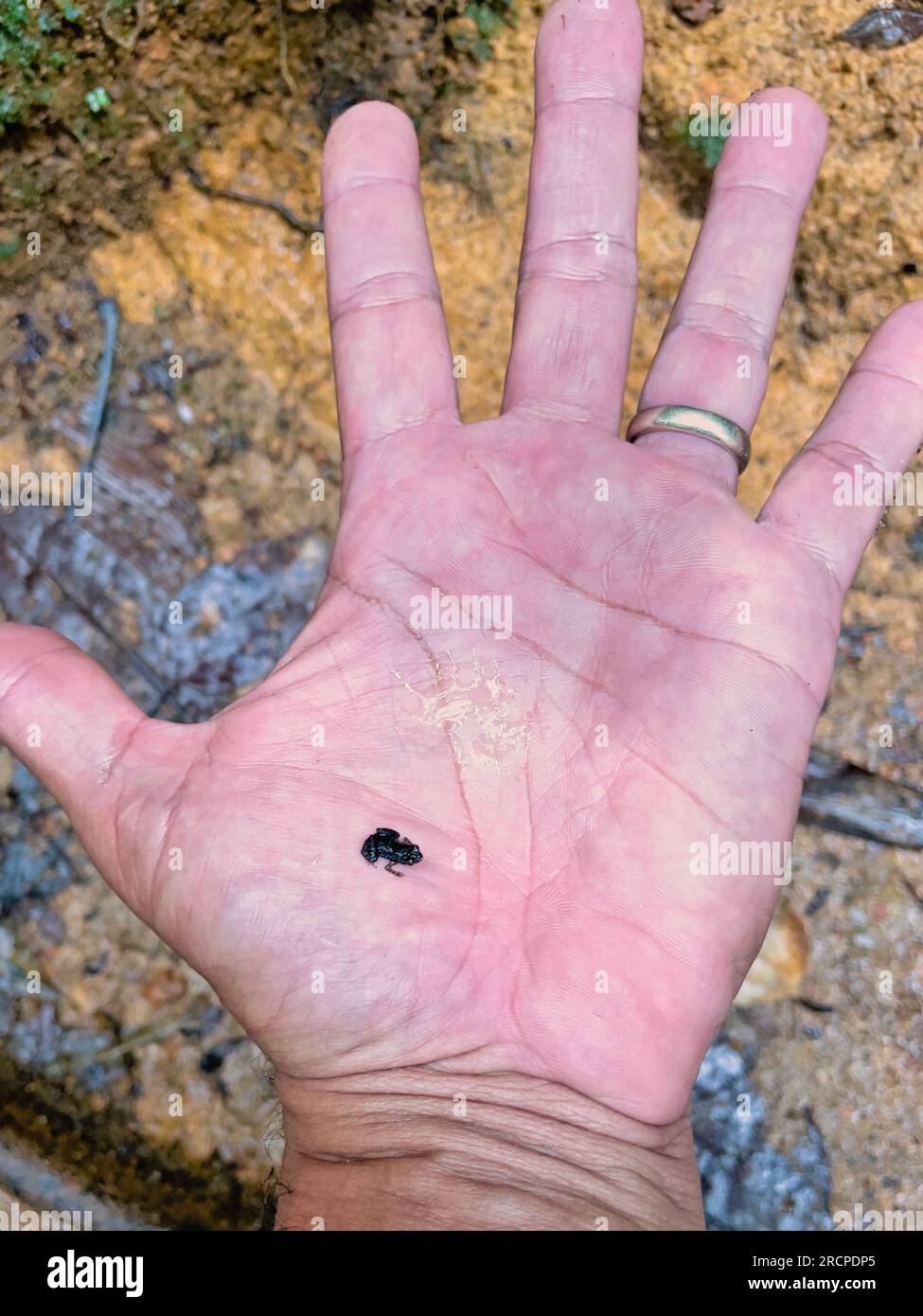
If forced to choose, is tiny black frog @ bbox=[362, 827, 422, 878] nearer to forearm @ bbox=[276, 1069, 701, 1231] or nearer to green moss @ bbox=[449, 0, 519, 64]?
forearm @ bbox=[276, 1069, 701, 1231]

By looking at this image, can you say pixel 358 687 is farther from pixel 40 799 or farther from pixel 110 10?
pixel 110 10

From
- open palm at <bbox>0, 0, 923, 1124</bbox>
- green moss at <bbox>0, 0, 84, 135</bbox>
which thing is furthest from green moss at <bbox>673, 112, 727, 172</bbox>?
green moss at <bbox>0, 0, 84, 135</bbox>

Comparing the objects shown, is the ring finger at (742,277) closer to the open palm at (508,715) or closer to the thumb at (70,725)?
the open palm at (508,715)

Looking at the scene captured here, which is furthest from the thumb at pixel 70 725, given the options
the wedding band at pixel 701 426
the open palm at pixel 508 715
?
the wedding band at pixel 701 426

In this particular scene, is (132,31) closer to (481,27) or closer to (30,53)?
(30,53)

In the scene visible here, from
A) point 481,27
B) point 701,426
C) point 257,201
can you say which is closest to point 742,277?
point 701,426

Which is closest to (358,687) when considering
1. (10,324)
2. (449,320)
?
(449,320)
